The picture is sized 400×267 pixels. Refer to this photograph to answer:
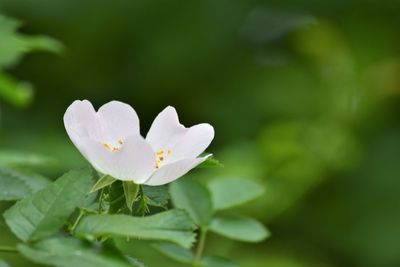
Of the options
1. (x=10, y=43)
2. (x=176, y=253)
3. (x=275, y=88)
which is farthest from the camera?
(x=275, y=88)

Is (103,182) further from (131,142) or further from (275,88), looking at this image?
(275,88)

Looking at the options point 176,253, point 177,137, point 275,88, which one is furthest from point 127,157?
point 275,88

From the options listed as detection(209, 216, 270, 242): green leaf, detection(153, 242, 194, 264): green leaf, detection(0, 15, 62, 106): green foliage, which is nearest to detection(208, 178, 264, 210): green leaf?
detection(209, 216, 270, 242): green leaf

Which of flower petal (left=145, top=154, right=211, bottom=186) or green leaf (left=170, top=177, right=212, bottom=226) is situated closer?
flower petal (left=145, top=154, right=211, bottom=186)

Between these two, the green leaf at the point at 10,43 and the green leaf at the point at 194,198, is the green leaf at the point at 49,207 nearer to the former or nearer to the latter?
the green leaf at the point at 194,198

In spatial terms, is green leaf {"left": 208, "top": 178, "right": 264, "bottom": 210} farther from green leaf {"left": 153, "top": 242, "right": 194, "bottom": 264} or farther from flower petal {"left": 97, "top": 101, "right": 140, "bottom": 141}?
flower petal {"left": 97, "top": 101, "right": 140, "bottom": 141}

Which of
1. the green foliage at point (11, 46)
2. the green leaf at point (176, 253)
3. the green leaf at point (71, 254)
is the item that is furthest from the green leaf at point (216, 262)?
the green foliage at point (11, 46)
